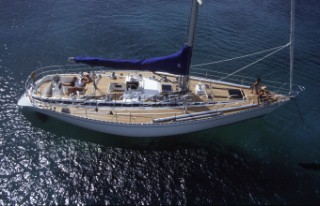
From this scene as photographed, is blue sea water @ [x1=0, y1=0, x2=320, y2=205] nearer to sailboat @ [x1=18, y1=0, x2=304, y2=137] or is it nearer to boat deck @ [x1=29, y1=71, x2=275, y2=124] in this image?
sailboat @ [x1=18, y1=0, x2=304, y2=137]

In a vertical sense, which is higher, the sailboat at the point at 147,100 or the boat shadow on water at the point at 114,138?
the sailboat at the point at 147,100

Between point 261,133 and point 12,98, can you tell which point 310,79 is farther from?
point 12,98

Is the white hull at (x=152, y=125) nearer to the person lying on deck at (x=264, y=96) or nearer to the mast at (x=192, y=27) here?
the person lying on deck at (x=264, y=96)

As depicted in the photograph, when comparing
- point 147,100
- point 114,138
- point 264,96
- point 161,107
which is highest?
point 264,96

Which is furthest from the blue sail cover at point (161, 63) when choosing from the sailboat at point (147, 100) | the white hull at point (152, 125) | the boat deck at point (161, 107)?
the white hull at point (152, 125)

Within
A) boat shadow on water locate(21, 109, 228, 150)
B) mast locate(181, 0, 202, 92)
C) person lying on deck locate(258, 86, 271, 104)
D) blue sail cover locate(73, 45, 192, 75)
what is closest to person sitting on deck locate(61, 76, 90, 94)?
blue sail cover locate(73, 45, 192, 75)

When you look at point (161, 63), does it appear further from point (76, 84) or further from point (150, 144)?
point (76, 84)

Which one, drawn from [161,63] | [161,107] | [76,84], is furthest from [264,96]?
[76,84]
